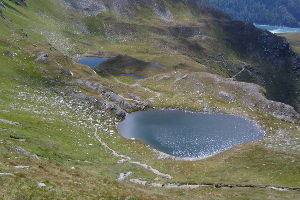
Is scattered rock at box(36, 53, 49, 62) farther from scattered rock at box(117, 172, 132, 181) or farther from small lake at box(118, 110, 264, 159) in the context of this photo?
scattered rock at box(117, 172, 132, 181)

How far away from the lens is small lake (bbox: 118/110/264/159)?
270 feet

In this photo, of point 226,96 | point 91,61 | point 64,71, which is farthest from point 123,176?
point 91,61

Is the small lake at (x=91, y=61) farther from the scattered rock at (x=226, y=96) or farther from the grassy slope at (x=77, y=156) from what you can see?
the scattered rock at (x=226, y=96)

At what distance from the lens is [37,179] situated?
3172 centimetres

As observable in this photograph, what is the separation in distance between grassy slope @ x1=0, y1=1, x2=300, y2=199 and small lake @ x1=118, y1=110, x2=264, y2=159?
525 cm

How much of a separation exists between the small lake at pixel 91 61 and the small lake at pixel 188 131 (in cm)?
7991

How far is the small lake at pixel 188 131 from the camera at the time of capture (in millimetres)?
82250

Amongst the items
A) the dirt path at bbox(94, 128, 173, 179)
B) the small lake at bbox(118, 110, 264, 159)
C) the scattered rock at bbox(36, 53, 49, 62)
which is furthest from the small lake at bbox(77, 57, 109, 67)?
the dirt path at bbox(94, 128, 173, 179)

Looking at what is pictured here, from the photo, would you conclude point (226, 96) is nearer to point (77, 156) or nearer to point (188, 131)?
point (188, 131)

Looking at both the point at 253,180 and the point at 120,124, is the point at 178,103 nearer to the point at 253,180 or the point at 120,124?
the point at 120,124

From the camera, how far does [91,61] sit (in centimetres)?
18350

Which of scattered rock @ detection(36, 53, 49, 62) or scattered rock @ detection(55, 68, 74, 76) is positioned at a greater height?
scattered rock @ detection(36, 53, 49, 62)

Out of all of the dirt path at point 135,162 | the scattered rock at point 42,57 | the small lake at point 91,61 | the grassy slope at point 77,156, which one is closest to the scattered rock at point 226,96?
the grassy slope at point 77,156

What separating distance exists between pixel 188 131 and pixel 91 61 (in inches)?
4154
